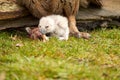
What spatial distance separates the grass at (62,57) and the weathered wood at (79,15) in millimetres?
254

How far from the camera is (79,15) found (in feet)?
32.5

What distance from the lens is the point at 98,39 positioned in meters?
9.05

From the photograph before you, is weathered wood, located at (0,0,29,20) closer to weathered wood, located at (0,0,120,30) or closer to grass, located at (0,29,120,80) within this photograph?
weathered wood, located at (0,0,120,30)

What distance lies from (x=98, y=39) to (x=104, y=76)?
365 centimetres

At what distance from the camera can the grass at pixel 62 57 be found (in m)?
5.18

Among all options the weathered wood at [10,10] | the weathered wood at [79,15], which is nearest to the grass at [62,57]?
the weathered wood at [79,15]

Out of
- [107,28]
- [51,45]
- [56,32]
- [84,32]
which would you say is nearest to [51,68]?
[51,45]

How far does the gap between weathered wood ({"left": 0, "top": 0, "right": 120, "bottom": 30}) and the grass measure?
10.0 inches

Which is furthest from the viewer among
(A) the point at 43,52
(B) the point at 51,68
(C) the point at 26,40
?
(C) the point at 26,40

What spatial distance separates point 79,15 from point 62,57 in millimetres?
3393

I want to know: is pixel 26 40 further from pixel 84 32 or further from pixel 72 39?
pixel 84 32

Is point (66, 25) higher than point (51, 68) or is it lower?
lower

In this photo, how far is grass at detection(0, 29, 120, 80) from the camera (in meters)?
5.18

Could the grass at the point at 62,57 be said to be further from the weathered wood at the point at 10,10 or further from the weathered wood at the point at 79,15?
the weathered wood at the point at 10,10
